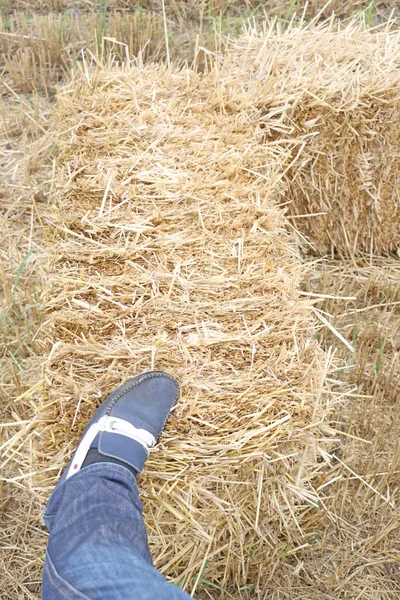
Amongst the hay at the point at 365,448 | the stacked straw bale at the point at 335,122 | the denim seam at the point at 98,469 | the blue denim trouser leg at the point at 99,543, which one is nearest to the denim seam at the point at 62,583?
the blue denim trouser leg at the point at 99,543

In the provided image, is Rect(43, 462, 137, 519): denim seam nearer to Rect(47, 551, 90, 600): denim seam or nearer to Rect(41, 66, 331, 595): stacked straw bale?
Rect(41, 66, 331, 595): stacked straw bale

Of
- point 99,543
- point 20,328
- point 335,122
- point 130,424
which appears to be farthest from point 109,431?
point 335,122

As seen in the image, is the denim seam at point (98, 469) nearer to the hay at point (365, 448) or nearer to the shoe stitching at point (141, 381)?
the shoe stitching at point (141, 381)

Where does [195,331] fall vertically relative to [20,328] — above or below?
above

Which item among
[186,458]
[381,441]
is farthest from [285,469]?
[381,441]

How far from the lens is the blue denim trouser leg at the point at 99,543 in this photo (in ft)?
3.74

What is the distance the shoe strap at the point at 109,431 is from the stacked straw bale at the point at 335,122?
131cm

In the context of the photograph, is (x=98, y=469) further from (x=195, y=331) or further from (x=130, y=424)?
(x=195, y=331)

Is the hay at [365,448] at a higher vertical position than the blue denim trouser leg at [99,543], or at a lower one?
lower

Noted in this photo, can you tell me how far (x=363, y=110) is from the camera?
240 centimetres

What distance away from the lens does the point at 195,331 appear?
166 cm

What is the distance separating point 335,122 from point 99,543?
189cm

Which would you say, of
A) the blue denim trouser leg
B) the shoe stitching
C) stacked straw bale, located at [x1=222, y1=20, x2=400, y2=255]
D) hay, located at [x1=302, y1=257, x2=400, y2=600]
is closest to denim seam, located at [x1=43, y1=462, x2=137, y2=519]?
the blue denim trouser leg

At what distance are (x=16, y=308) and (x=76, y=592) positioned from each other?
144cm
